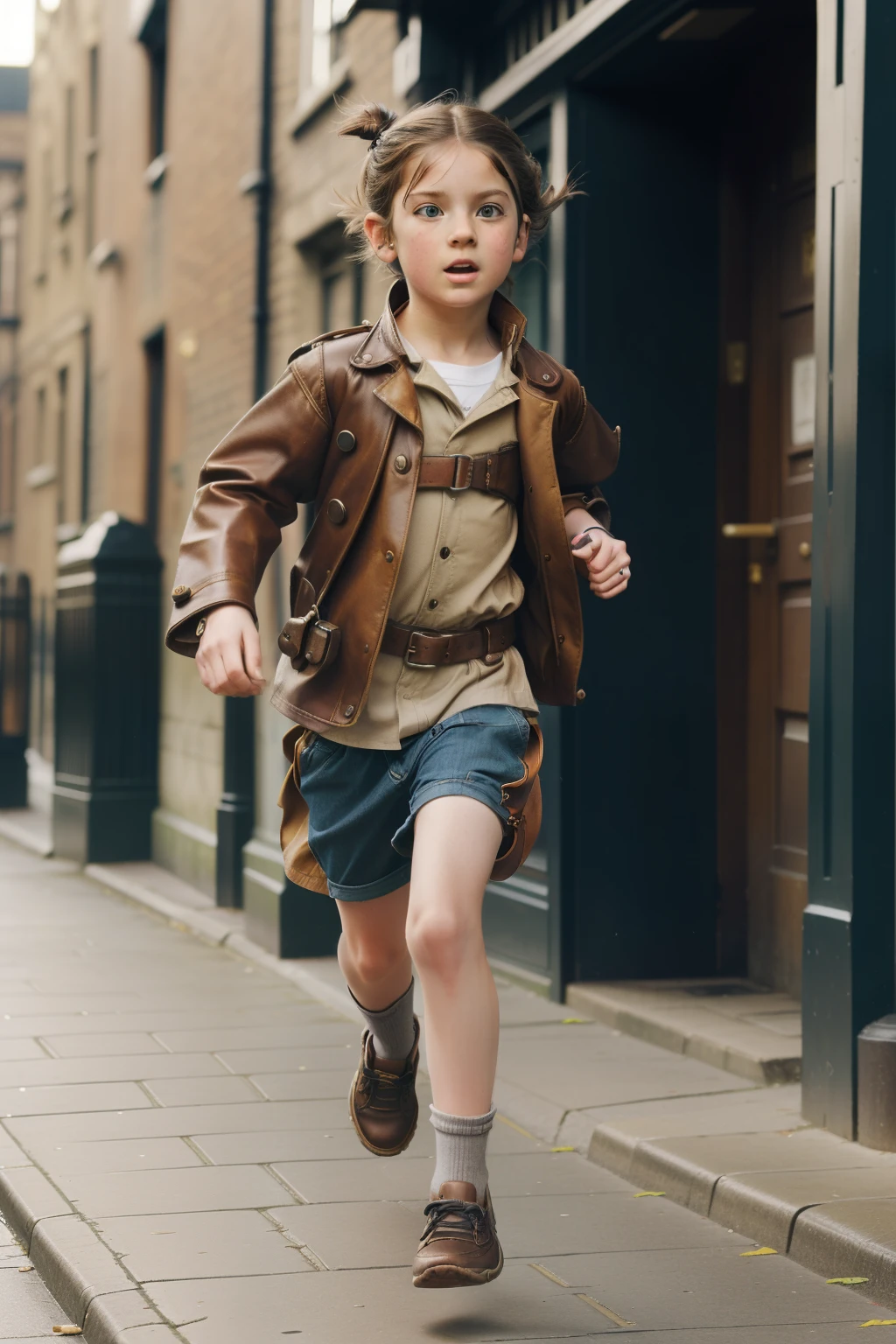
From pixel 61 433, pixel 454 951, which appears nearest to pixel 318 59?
pixel 454 951

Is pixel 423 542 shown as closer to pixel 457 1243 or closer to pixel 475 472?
pixel 475 472

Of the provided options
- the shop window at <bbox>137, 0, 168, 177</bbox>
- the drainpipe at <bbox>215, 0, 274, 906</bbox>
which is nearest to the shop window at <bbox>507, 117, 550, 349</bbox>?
the drainpipe at <bbox>215, 0, 274, 906</bbox>

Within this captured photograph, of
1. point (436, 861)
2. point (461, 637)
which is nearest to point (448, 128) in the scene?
point (461, 637)

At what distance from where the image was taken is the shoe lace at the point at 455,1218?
319 centimetres

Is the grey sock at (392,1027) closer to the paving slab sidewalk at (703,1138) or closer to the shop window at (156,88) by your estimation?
the paving slab sidewalk at (703,1138)

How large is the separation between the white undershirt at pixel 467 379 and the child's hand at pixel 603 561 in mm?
328

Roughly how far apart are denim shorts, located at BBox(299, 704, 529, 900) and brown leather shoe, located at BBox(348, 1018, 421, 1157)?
42cm

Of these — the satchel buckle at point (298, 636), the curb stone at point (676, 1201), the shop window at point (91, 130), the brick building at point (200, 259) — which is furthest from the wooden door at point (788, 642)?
the shop window at point (91, 130)

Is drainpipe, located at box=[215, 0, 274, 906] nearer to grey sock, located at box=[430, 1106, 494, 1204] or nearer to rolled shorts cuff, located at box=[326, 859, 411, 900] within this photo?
rolled shorts cuff, located at box=[326, 859, 411, 900]

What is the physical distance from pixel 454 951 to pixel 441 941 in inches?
1.4

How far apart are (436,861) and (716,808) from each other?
319 cm

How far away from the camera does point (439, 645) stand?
3.56 meters

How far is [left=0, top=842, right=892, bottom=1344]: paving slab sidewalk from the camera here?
3482mm

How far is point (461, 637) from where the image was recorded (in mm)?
3578
